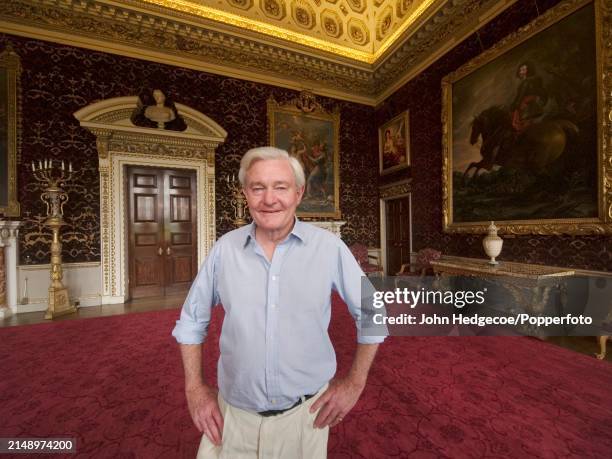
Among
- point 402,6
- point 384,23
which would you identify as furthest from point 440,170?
point 384,23

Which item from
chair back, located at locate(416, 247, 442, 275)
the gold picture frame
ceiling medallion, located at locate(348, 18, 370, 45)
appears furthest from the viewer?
ceiling medallion, located at locate(348, 18, 370, 45)

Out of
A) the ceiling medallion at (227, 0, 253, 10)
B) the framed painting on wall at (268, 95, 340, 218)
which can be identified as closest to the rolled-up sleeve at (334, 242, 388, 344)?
the framed painting on wall at (268, 95, 340, 218)

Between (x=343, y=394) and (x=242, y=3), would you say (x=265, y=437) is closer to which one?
(x=343, y=394)

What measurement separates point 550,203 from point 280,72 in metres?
6.43

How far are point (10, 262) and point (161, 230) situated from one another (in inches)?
96.7

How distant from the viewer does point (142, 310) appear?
5.11 m

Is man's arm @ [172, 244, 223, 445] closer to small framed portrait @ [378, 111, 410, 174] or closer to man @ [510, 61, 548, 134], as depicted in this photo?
man @ [510, 61, 548, 134]

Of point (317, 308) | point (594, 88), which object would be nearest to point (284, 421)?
point (317, 308)

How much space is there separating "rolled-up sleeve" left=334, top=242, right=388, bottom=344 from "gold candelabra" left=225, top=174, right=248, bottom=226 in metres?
5.43

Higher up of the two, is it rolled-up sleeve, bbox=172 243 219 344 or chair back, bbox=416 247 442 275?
rolled-up sleeve, bbox=172 243 219 344

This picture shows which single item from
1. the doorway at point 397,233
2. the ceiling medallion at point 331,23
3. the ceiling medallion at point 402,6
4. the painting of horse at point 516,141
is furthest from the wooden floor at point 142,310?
the ceiling medallion at point 331,23

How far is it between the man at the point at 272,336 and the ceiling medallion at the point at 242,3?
7.38 meters

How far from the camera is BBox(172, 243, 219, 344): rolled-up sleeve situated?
1.09 metres

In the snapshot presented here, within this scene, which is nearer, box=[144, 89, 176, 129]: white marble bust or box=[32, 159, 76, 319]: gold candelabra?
box=[32, 159, 76, 319]: gold candelabra
